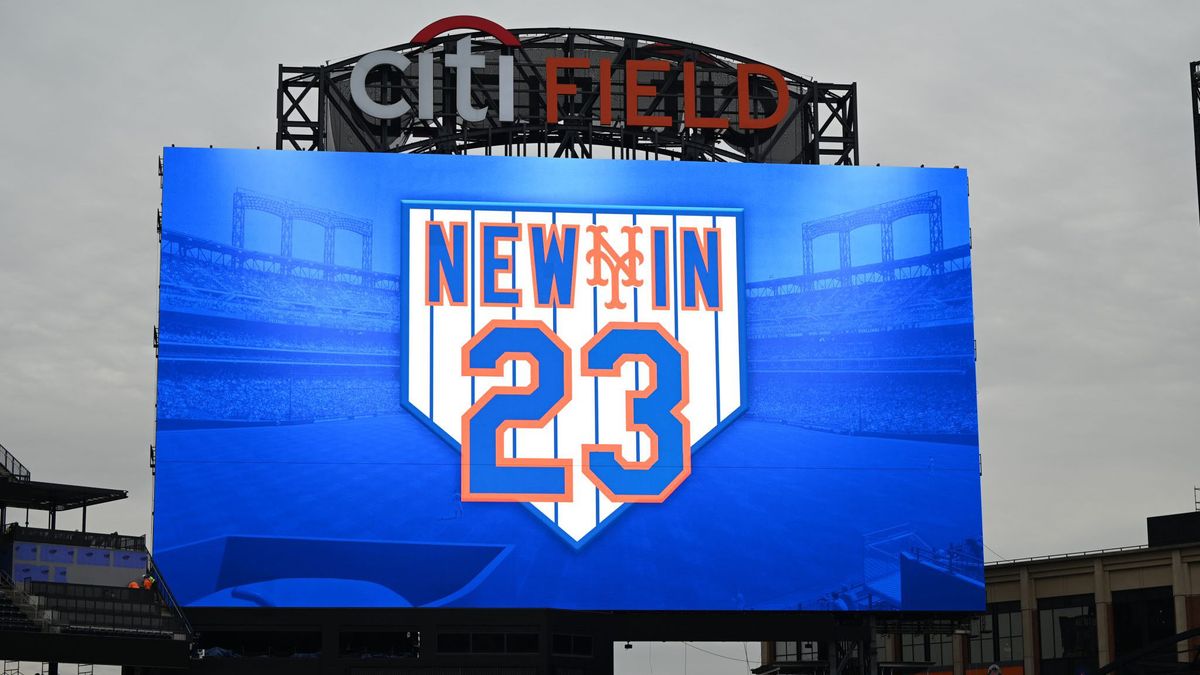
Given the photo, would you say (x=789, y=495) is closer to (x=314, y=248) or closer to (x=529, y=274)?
(x=529, y=274)

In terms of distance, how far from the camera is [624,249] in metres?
47.9

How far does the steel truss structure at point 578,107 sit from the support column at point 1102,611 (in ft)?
56.3

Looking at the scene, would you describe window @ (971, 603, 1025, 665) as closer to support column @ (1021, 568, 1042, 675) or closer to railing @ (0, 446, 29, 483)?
support column @ (1021, 568, 1042, 675)

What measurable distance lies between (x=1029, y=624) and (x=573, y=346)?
77.3ft

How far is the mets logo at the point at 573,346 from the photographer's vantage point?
46.4 meters

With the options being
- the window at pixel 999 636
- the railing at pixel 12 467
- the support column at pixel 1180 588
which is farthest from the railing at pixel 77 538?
the support column at pixel 1180 588

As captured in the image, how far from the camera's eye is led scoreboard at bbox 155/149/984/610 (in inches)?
1802

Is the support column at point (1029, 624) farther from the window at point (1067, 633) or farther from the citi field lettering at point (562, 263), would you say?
the citi field lettering at point (562, 263)


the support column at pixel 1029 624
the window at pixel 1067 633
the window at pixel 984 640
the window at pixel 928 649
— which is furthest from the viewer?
the window at pixel 928 649

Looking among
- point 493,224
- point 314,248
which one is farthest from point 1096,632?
point 314,248

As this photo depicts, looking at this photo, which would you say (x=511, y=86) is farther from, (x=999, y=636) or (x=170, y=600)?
(x=999, y=636)

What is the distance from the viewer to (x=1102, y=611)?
192 feet

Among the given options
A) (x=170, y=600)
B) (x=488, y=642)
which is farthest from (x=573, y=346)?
(x=170, y=600)

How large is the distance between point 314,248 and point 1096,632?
30.1 meters
